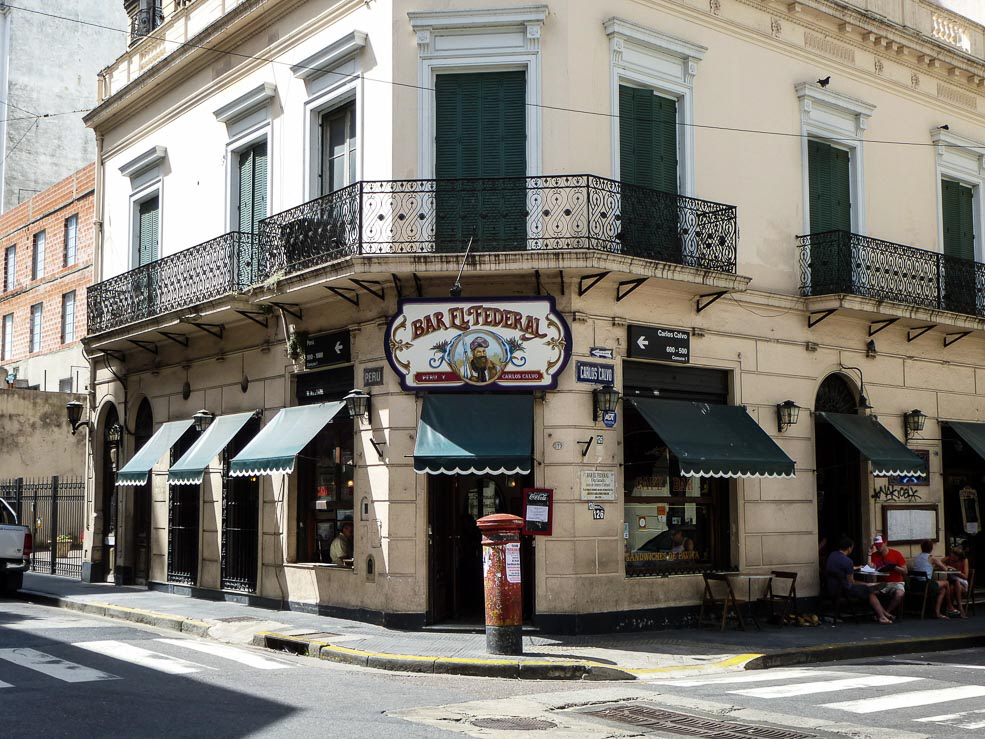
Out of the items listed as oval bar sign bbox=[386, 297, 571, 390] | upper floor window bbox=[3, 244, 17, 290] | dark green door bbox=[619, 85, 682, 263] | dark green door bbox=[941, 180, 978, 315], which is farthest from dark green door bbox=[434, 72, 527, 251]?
upper floor window bbox=[3, 244, 17, 290]

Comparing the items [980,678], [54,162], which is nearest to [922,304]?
[980,678]

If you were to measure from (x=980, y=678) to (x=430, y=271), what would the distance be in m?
7.87

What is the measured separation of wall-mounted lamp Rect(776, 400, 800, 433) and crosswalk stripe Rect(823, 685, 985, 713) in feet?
20.4

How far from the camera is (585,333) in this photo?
14578 mm

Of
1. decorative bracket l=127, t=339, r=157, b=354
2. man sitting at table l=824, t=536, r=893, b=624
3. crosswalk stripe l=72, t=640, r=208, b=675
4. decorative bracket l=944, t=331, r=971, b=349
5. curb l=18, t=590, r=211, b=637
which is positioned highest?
decorative bracket l=127, t=339, r=157, b=354

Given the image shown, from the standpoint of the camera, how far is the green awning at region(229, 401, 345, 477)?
1517cm

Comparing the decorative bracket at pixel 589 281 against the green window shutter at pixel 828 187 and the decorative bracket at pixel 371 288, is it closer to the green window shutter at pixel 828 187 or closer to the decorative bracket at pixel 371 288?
the decorative bracket at pixel 371 288

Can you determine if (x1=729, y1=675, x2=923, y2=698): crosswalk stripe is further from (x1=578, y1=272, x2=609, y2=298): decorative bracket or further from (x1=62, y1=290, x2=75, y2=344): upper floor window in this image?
(x1=62, y1=290, x2=75, y2=344): upper floor window

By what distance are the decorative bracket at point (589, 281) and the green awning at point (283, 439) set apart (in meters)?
3.74

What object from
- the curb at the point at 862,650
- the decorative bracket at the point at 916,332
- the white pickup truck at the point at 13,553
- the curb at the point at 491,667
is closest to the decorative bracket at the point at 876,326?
Result: the decorative bracket at the point at 916,332

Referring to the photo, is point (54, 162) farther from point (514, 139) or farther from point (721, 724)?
point (721, 724)

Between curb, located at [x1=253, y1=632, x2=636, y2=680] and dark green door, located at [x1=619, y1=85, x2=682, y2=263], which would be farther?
dark green door, located at [x1=619, y1=85, x2=682, y2=263]

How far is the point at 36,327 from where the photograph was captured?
38.4 meters

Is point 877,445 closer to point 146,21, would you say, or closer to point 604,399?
point 604,399
